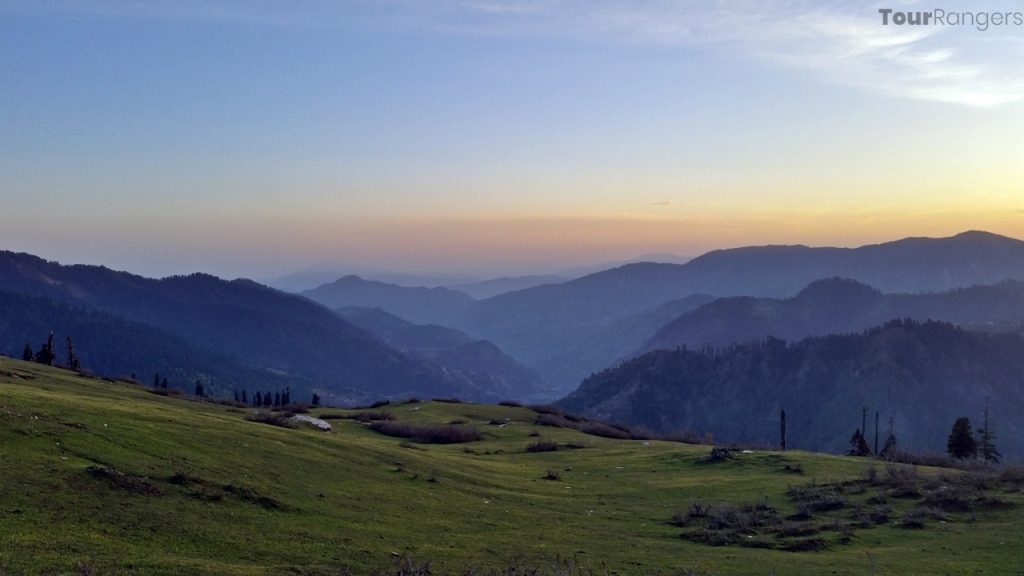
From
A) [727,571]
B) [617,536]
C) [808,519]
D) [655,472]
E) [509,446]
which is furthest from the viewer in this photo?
[509,446]

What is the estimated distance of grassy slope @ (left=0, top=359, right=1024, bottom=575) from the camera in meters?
22.4

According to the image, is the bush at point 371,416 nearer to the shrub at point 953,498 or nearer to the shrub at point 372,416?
the shrub at point 372,416

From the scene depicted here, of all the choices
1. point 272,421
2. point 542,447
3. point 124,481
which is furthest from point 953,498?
point 272,421

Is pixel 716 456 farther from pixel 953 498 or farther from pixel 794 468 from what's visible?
pixel 953 498

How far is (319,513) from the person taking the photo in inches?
1155

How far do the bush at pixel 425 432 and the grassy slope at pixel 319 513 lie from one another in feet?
66.1

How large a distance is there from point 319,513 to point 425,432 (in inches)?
1586

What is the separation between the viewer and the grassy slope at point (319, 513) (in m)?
22.4

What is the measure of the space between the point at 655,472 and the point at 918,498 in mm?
18093

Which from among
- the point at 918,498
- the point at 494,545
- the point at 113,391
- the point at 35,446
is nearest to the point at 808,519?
the point at 918,498

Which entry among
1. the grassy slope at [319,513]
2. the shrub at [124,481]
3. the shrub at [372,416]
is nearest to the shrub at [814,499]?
the grassy slope at [319,513]

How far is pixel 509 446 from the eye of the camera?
68.8 meters

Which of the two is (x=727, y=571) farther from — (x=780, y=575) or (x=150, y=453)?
(x=150, y=453)

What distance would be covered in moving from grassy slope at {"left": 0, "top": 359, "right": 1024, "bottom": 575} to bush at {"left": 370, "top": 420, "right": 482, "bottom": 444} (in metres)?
20.1
